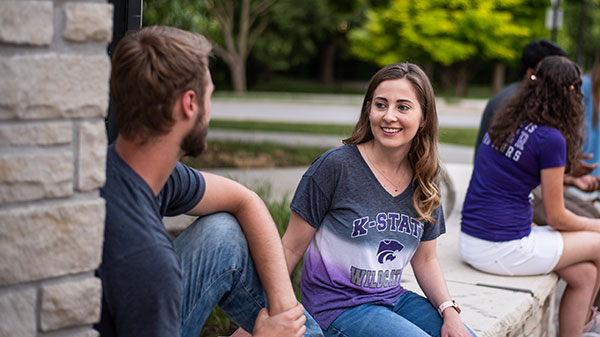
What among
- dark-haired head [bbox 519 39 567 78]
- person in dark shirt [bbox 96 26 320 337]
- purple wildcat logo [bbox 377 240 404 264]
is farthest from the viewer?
dark-haired head [bbox 519 39 567 78]

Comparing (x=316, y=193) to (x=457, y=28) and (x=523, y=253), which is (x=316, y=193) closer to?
(x=523, y=253)

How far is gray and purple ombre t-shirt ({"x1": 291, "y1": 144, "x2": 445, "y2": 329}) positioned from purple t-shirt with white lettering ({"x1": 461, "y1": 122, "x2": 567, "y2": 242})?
3.92ft

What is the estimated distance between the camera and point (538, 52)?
4.69 m

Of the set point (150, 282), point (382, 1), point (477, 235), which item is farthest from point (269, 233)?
point (382, 1)

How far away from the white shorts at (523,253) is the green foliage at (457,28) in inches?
1205

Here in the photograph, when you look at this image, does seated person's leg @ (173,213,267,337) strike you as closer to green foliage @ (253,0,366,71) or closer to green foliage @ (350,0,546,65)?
green foliage @ (350,0,546,65)

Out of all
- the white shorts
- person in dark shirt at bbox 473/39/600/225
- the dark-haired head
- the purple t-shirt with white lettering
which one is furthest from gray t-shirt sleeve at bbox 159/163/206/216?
the dark-haired head

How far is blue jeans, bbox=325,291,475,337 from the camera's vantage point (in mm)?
2572

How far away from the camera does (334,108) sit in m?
25.1

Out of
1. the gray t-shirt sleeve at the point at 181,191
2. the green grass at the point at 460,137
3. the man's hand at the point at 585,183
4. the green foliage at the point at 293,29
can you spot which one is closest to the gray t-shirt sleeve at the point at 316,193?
the gray t-shirt sleeve at the point at 181,191

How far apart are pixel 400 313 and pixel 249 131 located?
12261mm

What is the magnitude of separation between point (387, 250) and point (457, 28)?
32932mm

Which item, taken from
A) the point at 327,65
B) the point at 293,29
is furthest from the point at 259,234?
the point at 327,65

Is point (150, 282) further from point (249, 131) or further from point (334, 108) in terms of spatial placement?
point (334, 108)
